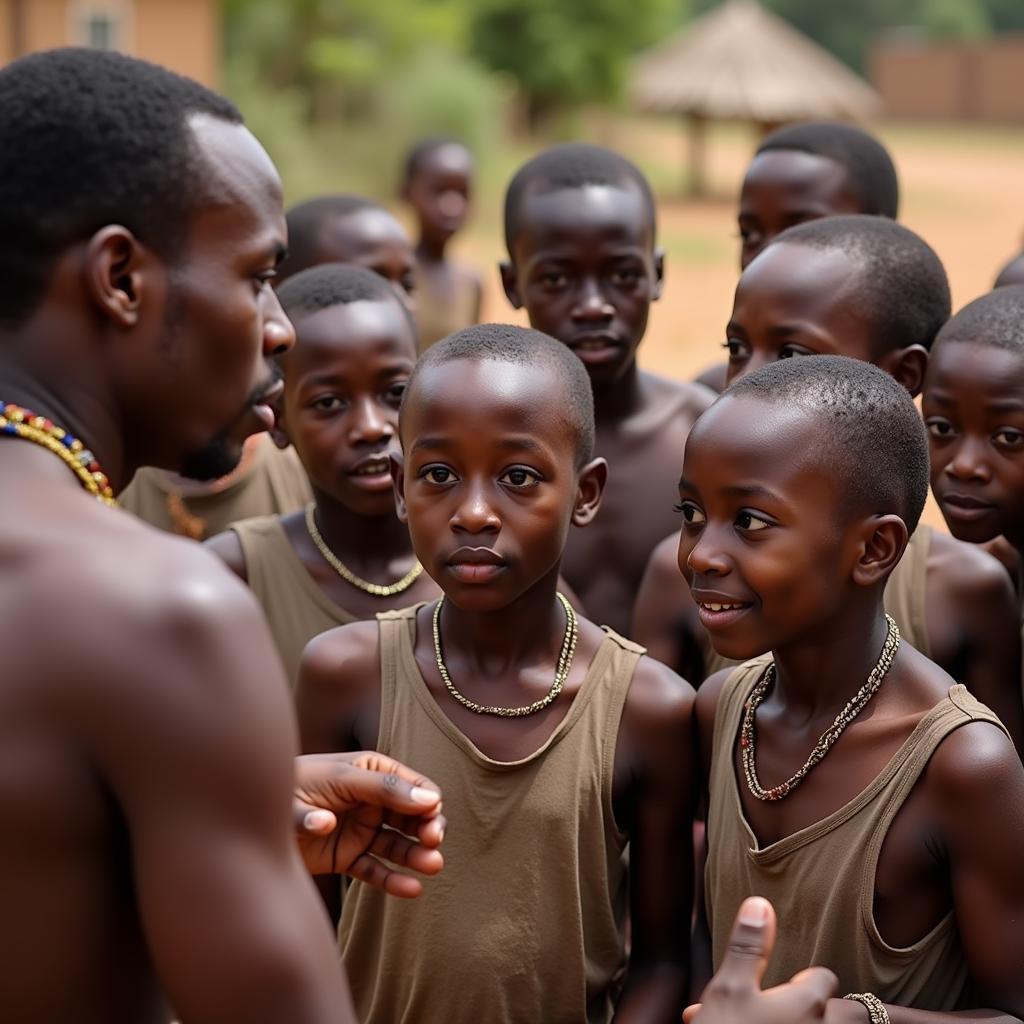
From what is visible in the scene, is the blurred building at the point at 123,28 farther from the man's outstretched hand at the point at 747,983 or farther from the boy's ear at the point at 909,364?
the man's outstretched hand at the point at 747,983

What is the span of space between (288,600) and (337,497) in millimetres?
275

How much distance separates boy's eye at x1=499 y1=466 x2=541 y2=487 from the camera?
305cm

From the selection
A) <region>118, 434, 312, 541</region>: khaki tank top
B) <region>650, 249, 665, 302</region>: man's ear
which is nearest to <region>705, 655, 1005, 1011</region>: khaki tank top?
<region>118, 434, 312, 541</region>: khaki tank top

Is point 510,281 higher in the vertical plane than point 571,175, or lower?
lower

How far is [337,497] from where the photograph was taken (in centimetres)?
384

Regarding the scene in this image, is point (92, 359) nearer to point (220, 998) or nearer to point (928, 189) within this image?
point (220, 998)

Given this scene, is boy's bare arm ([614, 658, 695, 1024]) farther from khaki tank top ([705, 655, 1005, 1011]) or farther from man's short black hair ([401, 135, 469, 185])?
man's short black hair ([401, 135, 469, 185])

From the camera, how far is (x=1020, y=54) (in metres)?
41.9

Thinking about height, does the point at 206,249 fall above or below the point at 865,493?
above

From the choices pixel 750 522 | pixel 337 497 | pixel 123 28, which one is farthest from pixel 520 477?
pixel 123 28

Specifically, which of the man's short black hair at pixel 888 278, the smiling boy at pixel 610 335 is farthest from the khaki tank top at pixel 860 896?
the smiling boy at pixel 610 335

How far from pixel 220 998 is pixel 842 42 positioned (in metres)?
52.6

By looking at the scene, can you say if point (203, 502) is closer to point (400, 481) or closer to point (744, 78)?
point (400, 481)

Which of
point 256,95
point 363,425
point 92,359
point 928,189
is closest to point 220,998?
point 92,359
